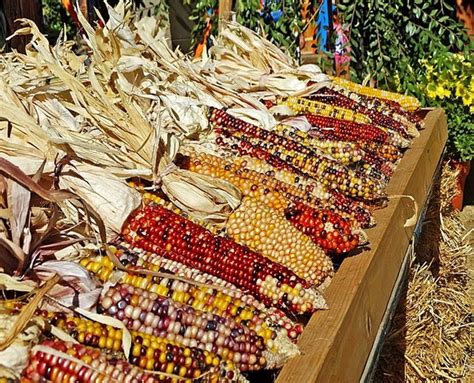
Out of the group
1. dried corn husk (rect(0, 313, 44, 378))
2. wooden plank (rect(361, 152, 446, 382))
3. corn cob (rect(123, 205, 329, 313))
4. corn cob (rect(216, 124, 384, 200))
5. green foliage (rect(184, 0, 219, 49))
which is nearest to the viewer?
dried corn husk (rect(0, 313, 44, 378))

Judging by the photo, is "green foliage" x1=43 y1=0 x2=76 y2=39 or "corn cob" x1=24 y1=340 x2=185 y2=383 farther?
"green foliage" x1=43 y1=0 x2=76 y2=39

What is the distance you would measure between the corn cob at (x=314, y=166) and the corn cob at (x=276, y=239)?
1.31 ft

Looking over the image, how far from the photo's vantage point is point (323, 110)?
114 inches

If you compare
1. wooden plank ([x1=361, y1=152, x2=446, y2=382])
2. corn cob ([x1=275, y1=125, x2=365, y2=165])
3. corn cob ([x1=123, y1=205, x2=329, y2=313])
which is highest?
corn cob ([x1=123, y1=205, x2=329, y2=313])

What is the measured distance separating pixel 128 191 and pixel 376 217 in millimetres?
803

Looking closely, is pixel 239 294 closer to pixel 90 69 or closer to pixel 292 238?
pixel 292 238

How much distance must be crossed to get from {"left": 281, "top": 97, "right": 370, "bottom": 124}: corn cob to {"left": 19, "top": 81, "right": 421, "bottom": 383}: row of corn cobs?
16 centimetres

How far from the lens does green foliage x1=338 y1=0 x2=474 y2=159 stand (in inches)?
175

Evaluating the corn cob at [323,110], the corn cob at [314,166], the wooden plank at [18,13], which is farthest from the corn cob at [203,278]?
the wooden plank at [18,13]

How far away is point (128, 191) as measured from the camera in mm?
1766

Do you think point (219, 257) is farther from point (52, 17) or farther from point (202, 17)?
point (52, 17)

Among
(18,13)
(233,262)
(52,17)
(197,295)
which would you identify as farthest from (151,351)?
(52,17)

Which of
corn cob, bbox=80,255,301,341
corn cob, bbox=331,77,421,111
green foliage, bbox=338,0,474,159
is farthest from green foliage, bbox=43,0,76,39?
corn cob, bbox=80,255,301,341

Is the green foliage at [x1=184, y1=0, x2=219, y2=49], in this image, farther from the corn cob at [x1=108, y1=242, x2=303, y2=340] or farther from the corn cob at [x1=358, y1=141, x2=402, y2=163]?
the corn cob at [x1=108, y1=242, x2=303, y2=340]
